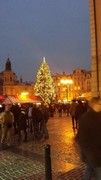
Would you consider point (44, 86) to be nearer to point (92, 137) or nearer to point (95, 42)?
point (95, 42)

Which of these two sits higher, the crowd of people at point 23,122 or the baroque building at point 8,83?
the baroque building at point 8,83

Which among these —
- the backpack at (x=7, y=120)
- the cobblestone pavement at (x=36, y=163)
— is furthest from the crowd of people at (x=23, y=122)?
the cobblestone pavement at (x=36, y=163)

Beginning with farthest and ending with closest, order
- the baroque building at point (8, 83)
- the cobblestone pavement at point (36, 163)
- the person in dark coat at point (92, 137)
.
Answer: the baroque building at point (8, 83), the cobblestone pavement at point (36, 163), the person in dark coat at point (92, 137)

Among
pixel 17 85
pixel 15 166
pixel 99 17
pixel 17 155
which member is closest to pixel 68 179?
pixel 15 166

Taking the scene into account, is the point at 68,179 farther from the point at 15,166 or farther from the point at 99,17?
the point at 99,17

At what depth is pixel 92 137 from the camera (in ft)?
17.6

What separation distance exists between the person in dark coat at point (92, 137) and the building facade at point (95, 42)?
15.1 metres

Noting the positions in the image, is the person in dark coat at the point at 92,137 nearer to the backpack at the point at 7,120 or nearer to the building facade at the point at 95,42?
the backpack at the point at 7,120

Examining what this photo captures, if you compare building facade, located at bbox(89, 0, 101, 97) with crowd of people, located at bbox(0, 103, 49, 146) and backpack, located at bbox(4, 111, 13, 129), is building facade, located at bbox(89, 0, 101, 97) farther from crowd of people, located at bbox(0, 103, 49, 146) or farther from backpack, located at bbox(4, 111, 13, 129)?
backpack, located at bbox(4, 111, 13, 129)

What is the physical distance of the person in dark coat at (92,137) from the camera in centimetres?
531

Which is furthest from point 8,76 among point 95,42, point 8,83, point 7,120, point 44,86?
point 7,120

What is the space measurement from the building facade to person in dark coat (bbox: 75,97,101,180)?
1513cm

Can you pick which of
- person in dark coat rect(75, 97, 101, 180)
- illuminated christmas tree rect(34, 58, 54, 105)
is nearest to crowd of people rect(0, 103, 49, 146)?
person in dark coat rect(75, 97, 101, 180)

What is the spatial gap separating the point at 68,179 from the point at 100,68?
44.4ft
